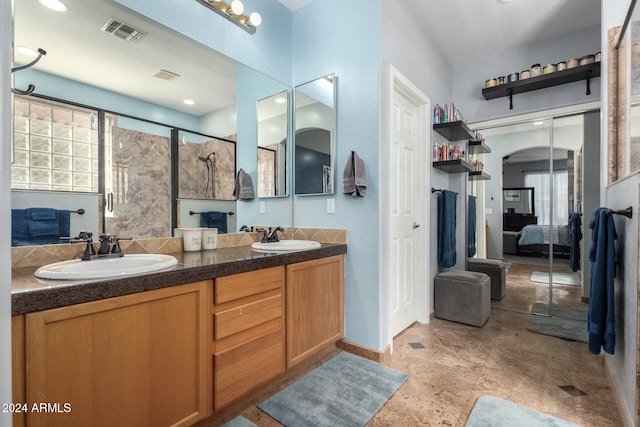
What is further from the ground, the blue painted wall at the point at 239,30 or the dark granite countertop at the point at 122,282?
the blue painted wall at the point at 239,30

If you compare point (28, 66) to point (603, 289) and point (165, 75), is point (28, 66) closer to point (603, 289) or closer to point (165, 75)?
point (165, 75)

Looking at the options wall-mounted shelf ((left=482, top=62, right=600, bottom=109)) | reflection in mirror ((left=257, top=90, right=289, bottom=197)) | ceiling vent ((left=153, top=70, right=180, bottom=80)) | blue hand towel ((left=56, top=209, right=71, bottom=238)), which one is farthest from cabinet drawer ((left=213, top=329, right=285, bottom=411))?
wall-mounted shelf ((left=482, top=62, right=600, bottom=109))

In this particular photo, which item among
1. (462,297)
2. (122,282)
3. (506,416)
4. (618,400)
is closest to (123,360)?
(122,282)

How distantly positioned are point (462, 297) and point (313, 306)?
5.50 feet

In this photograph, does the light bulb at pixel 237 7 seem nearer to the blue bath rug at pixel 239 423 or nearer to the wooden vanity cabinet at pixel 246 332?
the wooden vanity cabinet at pixel 246 332

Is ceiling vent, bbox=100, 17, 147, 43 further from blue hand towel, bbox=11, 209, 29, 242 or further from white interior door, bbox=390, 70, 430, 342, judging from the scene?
white interior door, bbox=390, 70, 430, 342

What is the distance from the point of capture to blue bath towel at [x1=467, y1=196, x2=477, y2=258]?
12.1 ft

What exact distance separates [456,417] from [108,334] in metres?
1.73

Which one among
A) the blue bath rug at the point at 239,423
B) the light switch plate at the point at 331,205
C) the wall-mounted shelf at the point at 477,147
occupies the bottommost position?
the blue bath rug at the point at 239,423

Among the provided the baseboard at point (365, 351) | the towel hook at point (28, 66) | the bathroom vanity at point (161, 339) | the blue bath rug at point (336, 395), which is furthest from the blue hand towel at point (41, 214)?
the baseboard at point (365, 351)

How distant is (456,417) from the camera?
65.6 inches

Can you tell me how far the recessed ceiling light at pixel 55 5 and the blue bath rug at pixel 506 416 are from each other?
284 centimetres

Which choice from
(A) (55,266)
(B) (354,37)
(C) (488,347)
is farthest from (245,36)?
(C) (488,347)

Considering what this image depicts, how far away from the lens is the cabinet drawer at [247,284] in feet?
4.99
